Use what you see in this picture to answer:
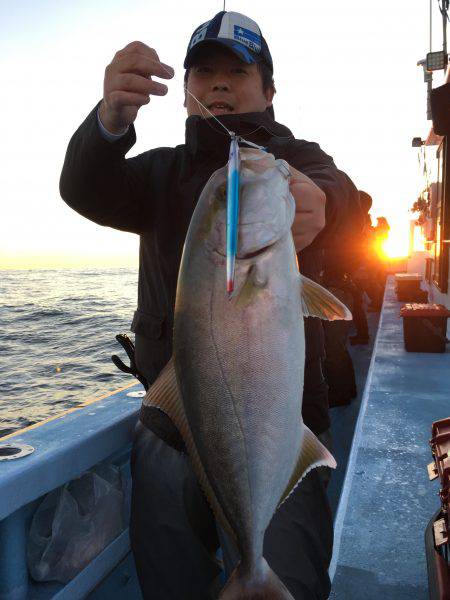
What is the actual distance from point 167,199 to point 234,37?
0.77 m

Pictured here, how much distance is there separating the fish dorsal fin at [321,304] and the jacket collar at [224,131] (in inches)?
38.7

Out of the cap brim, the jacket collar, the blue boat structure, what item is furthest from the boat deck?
the cap brim

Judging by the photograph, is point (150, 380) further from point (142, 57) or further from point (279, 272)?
point (142, 57)

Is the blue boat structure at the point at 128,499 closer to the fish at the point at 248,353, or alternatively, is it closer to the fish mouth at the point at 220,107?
the fish at the point at 248,353

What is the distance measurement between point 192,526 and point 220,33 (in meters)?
2.11

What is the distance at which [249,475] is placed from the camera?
140 cm

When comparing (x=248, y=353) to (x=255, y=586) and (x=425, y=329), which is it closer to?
(x=255, y=586)

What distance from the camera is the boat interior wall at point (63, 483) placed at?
215 cm

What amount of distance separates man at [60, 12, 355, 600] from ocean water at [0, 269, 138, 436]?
23.8ft

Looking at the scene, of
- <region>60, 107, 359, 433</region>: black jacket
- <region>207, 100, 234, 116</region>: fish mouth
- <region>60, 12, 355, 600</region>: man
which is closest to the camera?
<region>60, 12, 355, 600</region>: man

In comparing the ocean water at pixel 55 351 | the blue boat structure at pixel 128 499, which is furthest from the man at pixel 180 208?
the ocean water at pixel 55 351

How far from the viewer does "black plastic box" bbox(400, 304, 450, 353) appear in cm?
650

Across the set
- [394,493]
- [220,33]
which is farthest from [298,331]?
A: [394,493]

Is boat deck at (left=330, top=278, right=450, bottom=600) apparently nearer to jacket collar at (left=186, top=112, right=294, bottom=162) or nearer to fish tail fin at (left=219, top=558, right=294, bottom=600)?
fish tail fin at (left=219, top=558, right=294, bottom=600)
